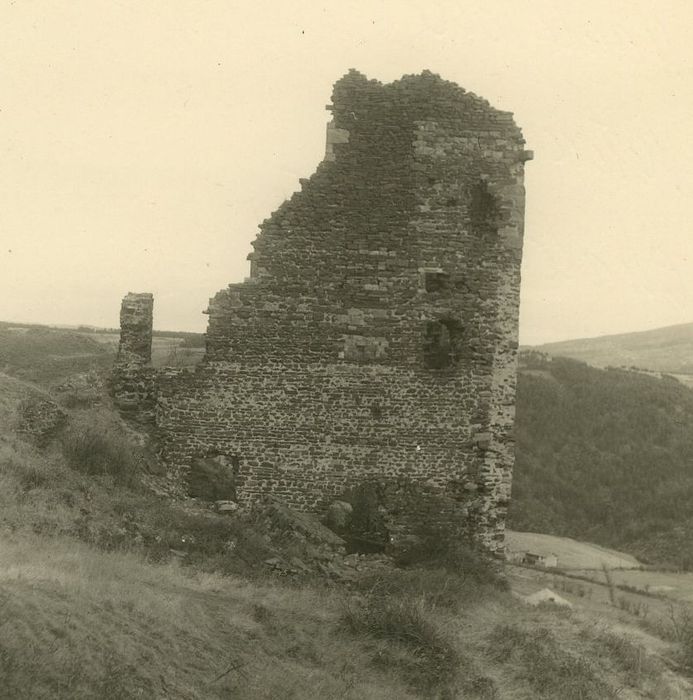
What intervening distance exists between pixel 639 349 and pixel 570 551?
55.4 meters

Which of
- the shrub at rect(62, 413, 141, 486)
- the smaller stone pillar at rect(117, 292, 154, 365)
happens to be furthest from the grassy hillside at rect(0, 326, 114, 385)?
the shrub at rect(62, 413, 141, 486)

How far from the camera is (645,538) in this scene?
2858cm

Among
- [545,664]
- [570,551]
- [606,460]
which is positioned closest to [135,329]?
[545,664]

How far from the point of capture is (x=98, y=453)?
13.8 m

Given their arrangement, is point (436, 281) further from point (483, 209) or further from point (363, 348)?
point (363, 348)

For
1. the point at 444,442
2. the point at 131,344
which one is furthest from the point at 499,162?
the point at 131,344

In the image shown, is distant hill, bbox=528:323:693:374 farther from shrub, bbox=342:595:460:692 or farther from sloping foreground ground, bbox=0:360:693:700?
shrub, bbox=342:595:460:692

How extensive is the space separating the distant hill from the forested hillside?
27.8 m

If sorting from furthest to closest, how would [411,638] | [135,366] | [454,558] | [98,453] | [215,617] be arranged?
[135,366]
[454,558]
[98,453]
[411,638]
[215,617]

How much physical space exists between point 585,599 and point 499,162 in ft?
28.4

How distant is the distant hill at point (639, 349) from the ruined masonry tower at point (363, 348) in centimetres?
5358

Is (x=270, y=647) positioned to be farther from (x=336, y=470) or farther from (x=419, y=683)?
(x=336, y=470)

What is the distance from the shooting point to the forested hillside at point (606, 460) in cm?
2925

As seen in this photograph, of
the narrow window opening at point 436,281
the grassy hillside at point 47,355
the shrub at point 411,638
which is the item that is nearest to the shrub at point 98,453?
the shrub at point 411,638
